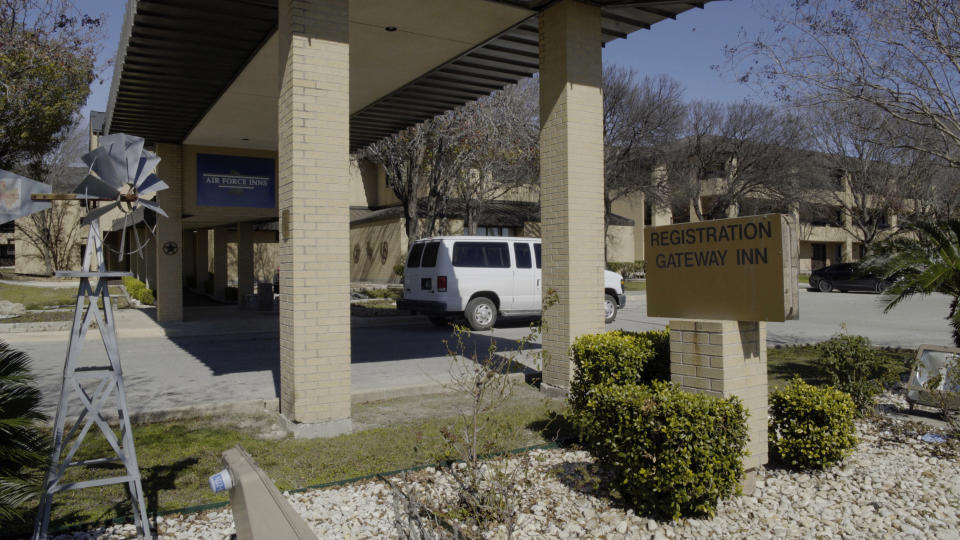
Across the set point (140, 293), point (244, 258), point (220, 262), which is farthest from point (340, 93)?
point (220, 262)

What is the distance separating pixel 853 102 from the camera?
10.4 m

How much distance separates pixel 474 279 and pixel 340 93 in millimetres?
9043

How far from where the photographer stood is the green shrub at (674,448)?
A: 161 inches

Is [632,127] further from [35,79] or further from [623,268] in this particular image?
[35,79]

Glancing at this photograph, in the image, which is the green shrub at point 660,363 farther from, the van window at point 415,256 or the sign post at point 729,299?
the van window at point 415,256

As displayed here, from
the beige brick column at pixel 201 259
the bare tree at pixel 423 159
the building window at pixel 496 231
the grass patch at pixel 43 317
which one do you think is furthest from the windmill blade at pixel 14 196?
the building window at pixel 496 231

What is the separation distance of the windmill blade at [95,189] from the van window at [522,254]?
1235 centimetres

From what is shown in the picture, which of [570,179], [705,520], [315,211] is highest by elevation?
[570,179]

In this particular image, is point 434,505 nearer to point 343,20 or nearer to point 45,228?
point 343,20

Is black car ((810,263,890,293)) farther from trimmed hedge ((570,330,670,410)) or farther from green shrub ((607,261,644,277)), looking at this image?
trimmed hedge ((570,330,670,410))

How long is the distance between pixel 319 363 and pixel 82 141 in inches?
1604

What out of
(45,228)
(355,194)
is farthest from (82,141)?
(355,194)

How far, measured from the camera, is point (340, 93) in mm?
6434

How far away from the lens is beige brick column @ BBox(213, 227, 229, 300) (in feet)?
72.3
